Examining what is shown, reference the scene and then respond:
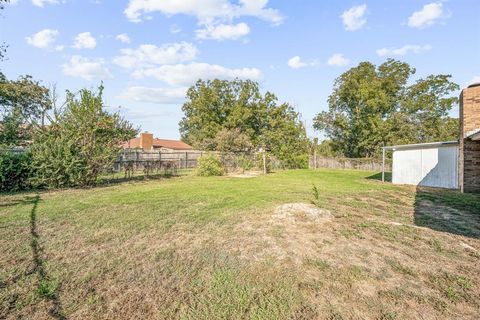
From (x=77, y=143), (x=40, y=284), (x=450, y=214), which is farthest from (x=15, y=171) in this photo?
(x=450, y=214)

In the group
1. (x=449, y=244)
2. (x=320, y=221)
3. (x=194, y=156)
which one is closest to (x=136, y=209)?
(x=320, y=221)

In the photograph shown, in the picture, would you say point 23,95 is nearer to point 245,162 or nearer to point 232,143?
point 232,143

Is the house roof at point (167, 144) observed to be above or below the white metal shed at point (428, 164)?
above

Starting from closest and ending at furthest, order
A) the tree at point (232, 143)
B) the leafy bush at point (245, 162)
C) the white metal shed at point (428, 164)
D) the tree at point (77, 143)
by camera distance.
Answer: the tree at point (77, 143) < the white metal shed at point (428, 164) < the leafy bush at point (245, 162) < the tree at point (232, 143)

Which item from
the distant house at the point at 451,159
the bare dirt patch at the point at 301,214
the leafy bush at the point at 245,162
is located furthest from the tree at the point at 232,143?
the bare dirt patch at the point at 301,214

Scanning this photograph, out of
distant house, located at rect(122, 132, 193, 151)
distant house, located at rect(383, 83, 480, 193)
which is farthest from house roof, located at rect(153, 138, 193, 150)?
distant house, located at rect(383, 83, 480, 193)

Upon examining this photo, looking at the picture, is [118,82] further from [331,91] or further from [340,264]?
[331,91]

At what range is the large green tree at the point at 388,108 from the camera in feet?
87.7

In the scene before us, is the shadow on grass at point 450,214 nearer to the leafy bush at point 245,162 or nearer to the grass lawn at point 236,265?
the grass lawn at point 236,265

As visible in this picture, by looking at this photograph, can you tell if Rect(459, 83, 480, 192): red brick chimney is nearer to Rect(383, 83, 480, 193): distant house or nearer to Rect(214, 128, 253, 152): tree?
Rect(383, 83, 480, 193): distant house

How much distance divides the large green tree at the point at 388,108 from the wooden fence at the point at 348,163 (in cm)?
462

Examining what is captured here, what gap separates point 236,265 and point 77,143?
31.0 feet

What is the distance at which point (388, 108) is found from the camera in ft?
92.4

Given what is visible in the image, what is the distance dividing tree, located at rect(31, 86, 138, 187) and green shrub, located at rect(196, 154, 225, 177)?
15.5 feet
